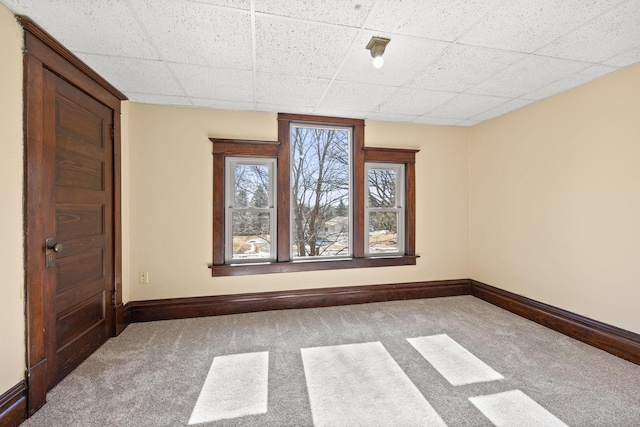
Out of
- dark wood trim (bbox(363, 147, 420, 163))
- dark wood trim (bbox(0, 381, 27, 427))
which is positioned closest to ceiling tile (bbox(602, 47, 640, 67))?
dark wood trim (bbox(363, 147, 420, 163))

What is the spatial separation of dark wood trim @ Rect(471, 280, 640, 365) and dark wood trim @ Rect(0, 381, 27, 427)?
4311 millimetres

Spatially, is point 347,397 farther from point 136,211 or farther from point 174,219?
point 136,211

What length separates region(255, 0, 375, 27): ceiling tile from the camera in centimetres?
161

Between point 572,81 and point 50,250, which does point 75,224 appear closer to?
point 50,250

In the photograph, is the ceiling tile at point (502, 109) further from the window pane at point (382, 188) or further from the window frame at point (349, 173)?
the window frame at point (349, 173)

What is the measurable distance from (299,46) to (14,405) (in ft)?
9.34

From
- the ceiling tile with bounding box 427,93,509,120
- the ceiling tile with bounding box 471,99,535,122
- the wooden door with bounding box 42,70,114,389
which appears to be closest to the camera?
the wooden door with bounding box 42,70,114,389

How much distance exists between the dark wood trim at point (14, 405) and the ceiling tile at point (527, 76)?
13.5ft

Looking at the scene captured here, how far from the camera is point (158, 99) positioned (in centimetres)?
301

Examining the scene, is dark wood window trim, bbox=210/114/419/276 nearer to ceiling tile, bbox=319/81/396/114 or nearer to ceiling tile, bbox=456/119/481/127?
ceiling tile, bbox=319/81/396/114

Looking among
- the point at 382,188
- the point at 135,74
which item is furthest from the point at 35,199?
the point at 382,188

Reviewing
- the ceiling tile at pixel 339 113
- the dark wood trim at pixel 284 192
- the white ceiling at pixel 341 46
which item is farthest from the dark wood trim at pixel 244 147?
the ceiling tile at pixel 339 113

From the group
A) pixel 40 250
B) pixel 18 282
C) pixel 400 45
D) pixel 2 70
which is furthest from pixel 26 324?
pixel 400 45

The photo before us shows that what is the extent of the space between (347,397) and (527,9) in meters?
2.64
